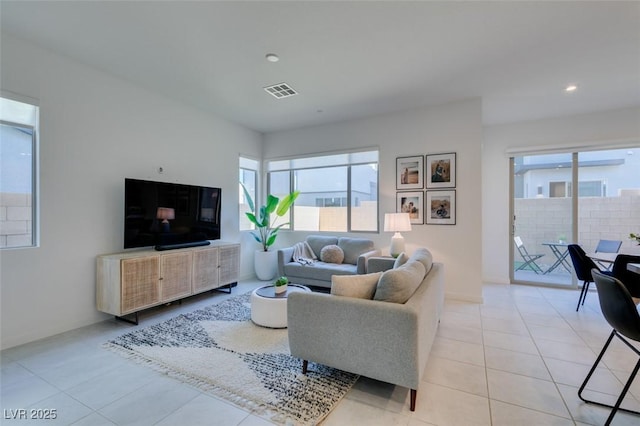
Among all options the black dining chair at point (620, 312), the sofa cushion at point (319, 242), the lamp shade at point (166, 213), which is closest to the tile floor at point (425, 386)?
the black dining chair at point (620, 312)

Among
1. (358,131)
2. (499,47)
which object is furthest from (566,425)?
(358,131)

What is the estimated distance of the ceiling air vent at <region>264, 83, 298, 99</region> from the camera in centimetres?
381

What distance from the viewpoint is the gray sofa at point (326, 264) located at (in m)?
4.44

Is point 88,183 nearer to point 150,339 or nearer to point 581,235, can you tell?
point 150,339

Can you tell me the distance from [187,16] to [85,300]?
10.9 ft

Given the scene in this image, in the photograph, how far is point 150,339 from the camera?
2900 millimetres

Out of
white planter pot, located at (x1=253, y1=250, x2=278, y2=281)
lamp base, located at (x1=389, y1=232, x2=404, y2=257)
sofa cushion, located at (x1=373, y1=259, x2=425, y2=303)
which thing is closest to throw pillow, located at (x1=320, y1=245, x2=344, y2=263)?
lamp base, located at (x1=389, y1=232, x2=404, y2=257)

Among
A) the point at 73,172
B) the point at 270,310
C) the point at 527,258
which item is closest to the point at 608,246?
the point at 527,258

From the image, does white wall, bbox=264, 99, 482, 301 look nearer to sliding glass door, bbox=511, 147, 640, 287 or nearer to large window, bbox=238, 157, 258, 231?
sliding glass door, bbox=511, 147, 640, 287

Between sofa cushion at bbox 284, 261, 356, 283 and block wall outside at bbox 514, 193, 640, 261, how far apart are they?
359 cm

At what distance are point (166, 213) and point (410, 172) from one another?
3.86 meters

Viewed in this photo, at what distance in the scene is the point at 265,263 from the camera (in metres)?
5.38

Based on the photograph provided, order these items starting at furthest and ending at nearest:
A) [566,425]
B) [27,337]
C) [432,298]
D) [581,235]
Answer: [581,235] → [27,337] → [432,298] → [566,425]

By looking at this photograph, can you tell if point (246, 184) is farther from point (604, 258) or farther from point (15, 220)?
point (604, 258)
